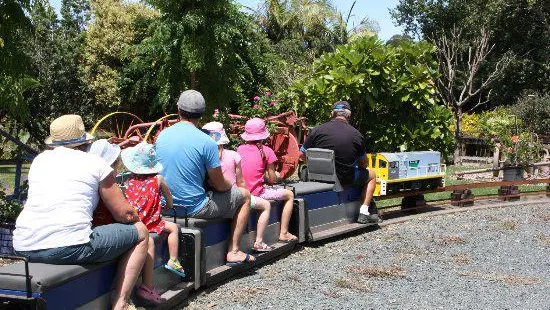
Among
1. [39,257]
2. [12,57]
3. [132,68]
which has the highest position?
[132,68]

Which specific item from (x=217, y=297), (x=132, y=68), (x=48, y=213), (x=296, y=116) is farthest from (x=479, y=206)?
(x=132, y=68)

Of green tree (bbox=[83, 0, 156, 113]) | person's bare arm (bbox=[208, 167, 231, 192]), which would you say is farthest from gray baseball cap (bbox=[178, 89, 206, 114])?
green tree (bbox=[83, 0, 156, 113])

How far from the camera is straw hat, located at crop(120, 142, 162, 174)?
531 centimetres

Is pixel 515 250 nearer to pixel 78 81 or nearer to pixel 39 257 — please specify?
pixel 39 257

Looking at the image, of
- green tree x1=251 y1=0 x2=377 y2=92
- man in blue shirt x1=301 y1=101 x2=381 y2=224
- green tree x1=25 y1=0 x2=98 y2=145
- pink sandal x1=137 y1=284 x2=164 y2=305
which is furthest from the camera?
green tree x1=251 y1=0 x2=377 y2=92

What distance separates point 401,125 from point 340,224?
10.1 feet

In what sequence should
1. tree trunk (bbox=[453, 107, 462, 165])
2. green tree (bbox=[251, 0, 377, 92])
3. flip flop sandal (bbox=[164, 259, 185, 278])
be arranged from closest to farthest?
flip flop sandal (bbox=[164, 259, 185, 278])
tree trunk (bbox=[453, 107, 462, 165])
green tree (bbox=[251, 0, 377, 92])

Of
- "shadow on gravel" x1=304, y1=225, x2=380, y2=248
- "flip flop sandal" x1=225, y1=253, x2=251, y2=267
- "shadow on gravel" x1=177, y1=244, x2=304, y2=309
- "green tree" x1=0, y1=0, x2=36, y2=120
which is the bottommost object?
"shadow on gravel" x1=177, y1=244, x2=304, y2=309

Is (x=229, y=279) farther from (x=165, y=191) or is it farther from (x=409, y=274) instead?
(x=409, y=274)

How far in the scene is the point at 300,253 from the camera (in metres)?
8.12

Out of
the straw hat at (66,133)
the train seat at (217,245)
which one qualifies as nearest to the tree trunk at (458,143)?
the train seat at (217,245)

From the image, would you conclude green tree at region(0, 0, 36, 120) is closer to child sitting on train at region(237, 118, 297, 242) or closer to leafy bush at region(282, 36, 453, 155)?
child sitting on train at region(237, 118, 297, 242)

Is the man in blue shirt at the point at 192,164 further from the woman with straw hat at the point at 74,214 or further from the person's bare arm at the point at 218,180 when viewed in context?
the woman with straw hat at the point at 74,214

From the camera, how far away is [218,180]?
20.7 feet
